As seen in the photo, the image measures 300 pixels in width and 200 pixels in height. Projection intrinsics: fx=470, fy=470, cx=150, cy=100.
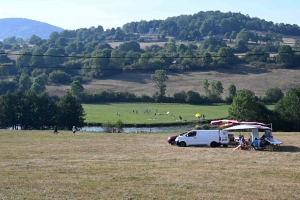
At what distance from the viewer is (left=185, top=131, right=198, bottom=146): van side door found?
37688mm

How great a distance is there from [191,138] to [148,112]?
6847 centimetres

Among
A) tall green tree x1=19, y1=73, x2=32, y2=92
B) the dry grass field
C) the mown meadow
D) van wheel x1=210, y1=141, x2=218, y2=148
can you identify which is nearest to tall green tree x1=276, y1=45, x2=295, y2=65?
the mown meadow

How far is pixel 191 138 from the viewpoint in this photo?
37.8 metres

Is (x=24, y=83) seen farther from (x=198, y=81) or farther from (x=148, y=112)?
(x=148, y=112)

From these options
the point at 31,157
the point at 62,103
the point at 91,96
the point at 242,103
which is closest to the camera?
the point at 31,157

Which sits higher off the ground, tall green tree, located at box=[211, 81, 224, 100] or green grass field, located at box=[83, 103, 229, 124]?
tall green tree, located at box=[211, 81, 224, 100]

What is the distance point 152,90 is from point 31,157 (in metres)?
112

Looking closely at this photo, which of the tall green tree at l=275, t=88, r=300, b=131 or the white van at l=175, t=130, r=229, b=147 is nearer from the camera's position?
the white van at l=175, t=130, r=229, b=147

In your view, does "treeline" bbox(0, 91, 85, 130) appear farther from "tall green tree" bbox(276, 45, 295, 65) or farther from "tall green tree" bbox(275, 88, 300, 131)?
"tall green tree" bbox(276, 45, 295, 65)

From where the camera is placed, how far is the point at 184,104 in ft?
399

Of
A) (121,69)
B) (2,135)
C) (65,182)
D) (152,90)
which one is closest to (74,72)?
(121,69)

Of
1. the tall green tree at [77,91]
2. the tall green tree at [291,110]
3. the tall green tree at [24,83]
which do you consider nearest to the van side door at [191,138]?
the tall green tree at [291,110]

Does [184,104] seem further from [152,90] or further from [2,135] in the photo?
[2,135]

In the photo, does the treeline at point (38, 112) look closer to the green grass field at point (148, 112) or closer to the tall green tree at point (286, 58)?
the green grass field at point (148, 112)
